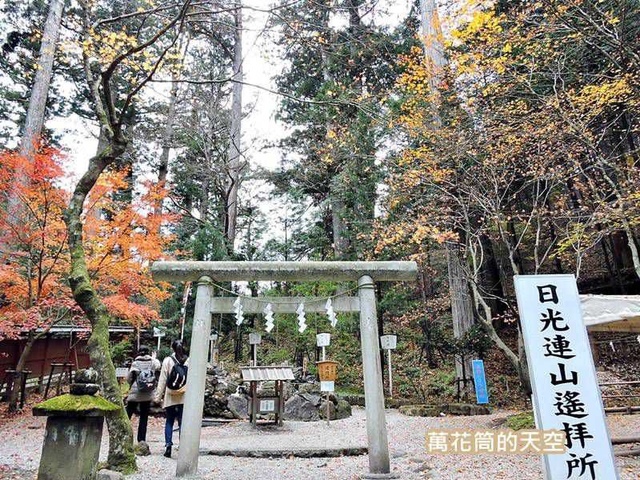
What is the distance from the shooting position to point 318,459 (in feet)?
19.4

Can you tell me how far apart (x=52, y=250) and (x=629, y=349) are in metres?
16.8

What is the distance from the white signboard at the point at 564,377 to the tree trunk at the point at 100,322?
440 cm

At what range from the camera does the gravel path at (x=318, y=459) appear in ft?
15.4

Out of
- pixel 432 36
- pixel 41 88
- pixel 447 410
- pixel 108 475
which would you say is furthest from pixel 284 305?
pixel 41 88

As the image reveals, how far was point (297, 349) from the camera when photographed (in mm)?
14680

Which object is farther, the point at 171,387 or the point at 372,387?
the point at 171,387

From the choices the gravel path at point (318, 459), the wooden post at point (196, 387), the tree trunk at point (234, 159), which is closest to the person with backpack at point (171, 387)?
the gravel path at point (318, 459)

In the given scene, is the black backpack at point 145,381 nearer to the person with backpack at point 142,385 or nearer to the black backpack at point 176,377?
the person with backpack at point 142,385

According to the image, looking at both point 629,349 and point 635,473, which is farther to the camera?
point 629,349

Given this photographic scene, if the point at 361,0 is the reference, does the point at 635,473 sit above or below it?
below

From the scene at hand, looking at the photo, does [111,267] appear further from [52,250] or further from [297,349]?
[297,349]

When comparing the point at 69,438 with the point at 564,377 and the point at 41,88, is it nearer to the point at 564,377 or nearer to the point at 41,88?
the point at 564,377

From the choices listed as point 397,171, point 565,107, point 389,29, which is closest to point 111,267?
point 397,171

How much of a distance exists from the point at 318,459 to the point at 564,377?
13.3 feet
